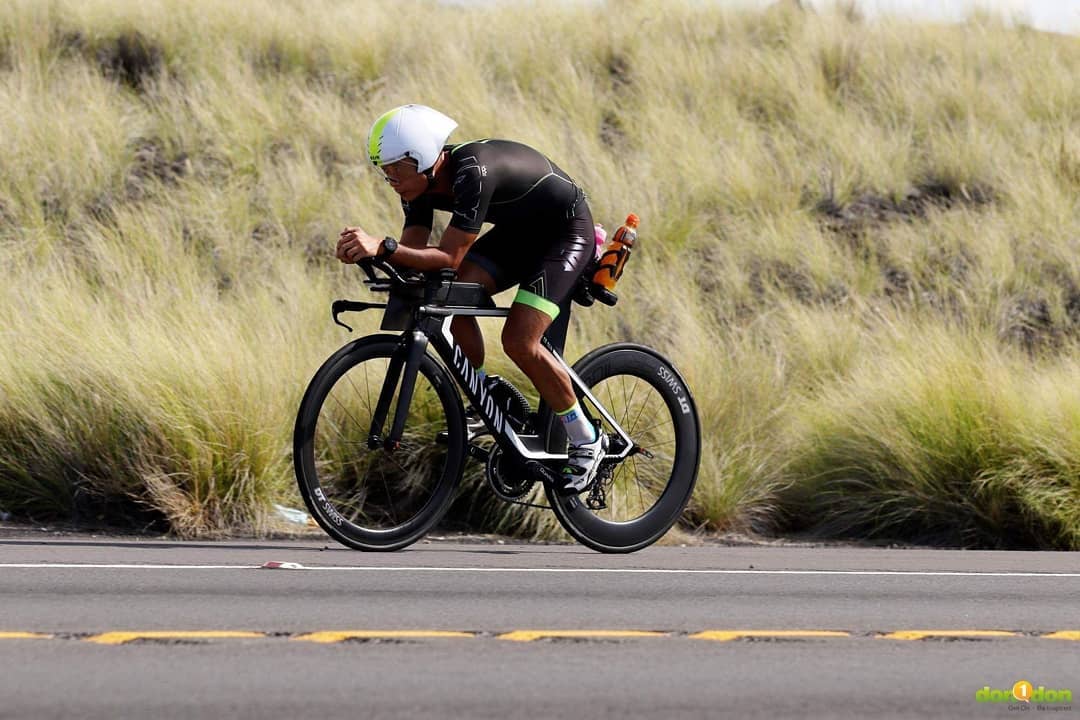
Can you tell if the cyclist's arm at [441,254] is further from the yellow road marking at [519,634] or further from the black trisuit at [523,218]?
the yellow road marking at [519,634]

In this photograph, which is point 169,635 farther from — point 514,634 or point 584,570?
point 584,570

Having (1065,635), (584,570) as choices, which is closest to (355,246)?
(584,570)

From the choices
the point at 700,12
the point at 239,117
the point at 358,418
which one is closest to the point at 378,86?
the point at 239,117

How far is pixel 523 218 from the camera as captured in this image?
793 centimetres

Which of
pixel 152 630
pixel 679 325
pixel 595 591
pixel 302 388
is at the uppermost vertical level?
pixel 152 630

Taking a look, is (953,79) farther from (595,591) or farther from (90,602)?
(90,602)

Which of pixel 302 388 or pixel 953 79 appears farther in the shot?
pixel 953 79

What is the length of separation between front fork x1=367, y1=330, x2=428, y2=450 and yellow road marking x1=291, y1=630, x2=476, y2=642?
198 cm

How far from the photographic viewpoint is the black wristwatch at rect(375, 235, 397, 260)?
24.0 ft

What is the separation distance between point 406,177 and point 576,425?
155 centimetres

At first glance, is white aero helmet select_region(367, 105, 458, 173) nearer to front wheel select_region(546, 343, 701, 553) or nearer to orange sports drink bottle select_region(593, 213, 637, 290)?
orange sports drink bottle select_region(593, 213, 637, 290)

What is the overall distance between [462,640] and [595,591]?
4.26ft

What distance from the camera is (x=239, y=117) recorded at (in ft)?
56.7
